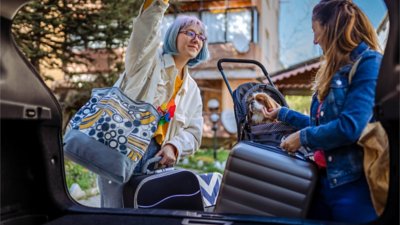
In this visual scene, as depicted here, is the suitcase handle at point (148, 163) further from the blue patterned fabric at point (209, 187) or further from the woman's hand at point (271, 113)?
the woman's hand at point (271, 113)

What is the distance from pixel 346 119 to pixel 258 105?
2.40 ft

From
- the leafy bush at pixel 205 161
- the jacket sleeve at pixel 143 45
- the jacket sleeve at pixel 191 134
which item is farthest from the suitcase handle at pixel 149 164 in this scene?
the leafy bush at pixel 205 161

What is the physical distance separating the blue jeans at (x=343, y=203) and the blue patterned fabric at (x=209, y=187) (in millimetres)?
820

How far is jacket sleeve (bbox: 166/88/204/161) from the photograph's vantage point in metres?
2.13

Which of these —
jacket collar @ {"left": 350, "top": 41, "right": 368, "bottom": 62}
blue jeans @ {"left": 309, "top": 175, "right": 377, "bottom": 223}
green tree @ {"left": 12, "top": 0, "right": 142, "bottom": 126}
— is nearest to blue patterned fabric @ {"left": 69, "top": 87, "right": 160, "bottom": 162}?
blue jeans @ {"left": 309, "top": 175, "right": 377, "bottom": 223}

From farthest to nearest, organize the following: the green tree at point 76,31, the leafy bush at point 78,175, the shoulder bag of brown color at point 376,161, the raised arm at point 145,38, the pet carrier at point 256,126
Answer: the green tree at point 76,31, the leafy bush at point 78,175, the raised arm at point 145,38, the pet carrier at point 256,126, the shoulder bag of brown color at point 376,161

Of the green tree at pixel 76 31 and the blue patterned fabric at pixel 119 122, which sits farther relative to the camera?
the green tree at pixel 76 31

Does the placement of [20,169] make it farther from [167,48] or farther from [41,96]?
[167,48]

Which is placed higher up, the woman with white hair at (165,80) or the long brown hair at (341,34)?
the long brown hair at (341,34)

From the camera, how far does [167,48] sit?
218cm

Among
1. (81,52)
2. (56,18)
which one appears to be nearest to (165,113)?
(56,18)

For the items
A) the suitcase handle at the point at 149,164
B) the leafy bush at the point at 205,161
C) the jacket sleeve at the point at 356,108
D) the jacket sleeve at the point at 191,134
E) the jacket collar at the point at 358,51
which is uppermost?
the jacket collar at the point at 358,51

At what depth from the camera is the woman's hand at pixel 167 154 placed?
2057 mm

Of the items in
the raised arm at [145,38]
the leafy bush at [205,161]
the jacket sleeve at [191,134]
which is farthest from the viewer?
the leafy bush at [205,161]
